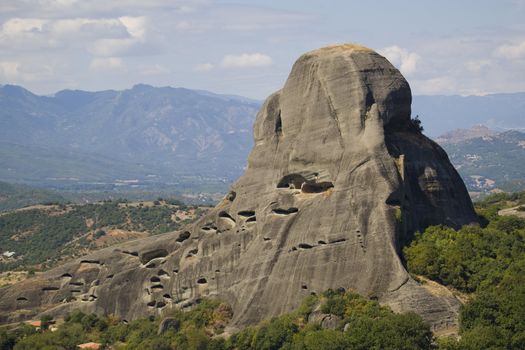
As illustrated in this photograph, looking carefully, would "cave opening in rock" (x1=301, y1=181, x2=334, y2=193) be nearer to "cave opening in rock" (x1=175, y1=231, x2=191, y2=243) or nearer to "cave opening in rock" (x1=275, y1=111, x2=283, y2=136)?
"cave opening in rock" (x1=275, y1=111, x2=283, y2=136)

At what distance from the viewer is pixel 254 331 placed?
56.8 meters

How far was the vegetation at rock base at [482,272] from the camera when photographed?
159ft

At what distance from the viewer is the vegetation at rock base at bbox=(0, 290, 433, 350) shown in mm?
49375

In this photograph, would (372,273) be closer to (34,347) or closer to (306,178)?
(306,178)

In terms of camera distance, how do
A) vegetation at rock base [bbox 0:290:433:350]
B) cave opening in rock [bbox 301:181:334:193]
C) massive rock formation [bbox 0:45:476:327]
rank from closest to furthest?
1. vegetation at rock base [bbox 0:290:433:350]
2. massive rock formation [bbox 0:45:476:327]
3. cave opening in rock [bbox 301:181:334:193]

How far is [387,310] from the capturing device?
52219mm

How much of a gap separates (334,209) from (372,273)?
15.8 feet

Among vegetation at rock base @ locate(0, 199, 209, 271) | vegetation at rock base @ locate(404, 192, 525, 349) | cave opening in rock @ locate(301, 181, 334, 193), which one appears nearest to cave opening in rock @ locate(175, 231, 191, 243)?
cave opening in rock @ locate(301, 181, 334, 193)

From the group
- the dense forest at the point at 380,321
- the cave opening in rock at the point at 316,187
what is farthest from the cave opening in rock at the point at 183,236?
the cave opening in rock at the point at 316,187

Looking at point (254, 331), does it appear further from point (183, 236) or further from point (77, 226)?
point (77, 226)

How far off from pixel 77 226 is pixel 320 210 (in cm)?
10241

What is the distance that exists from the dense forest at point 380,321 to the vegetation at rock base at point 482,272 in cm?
6

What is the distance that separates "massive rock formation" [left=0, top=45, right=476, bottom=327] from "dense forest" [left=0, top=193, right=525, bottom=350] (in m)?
1.39

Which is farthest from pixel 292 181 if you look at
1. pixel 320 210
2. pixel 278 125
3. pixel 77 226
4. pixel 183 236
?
pixel 77 226
